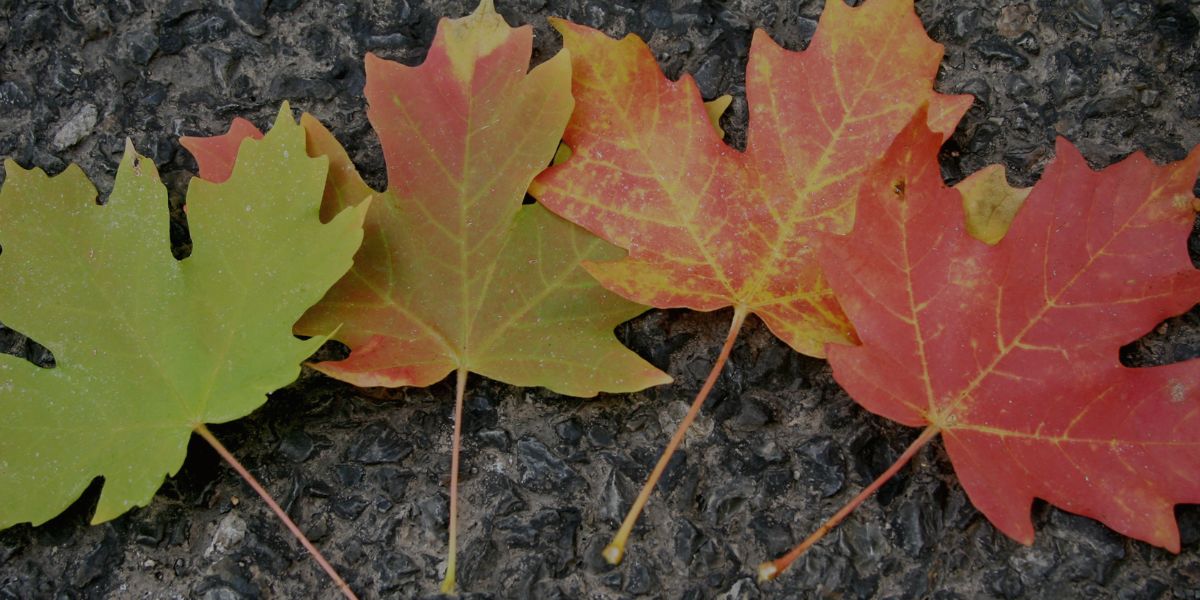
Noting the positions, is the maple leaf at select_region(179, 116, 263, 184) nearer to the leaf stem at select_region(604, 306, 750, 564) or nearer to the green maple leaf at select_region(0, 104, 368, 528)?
the green maple leaf at select_region(0, 104, 368, 528)

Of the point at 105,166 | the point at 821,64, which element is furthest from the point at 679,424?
the point at 105,166

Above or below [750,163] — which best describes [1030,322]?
below

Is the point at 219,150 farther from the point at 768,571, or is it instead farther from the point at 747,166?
the point at 768,571

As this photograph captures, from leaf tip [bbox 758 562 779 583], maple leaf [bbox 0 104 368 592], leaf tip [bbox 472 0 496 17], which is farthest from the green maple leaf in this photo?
leaf tip [bbox 758 562 779 583]

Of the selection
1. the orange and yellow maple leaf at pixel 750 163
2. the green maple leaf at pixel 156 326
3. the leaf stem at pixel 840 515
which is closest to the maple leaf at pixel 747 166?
the orange and yellow maple leaf at pixel 750 163

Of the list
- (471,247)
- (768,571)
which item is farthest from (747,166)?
(768,571)

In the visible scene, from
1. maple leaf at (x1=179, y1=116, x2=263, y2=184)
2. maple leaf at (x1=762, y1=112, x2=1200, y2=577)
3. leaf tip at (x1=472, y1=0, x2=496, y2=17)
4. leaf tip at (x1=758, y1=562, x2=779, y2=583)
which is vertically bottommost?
leaf tip at (x1=758, y1=562, x2=779, y2=583)

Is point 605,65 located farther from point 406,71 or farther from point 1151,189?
point 1151,189
